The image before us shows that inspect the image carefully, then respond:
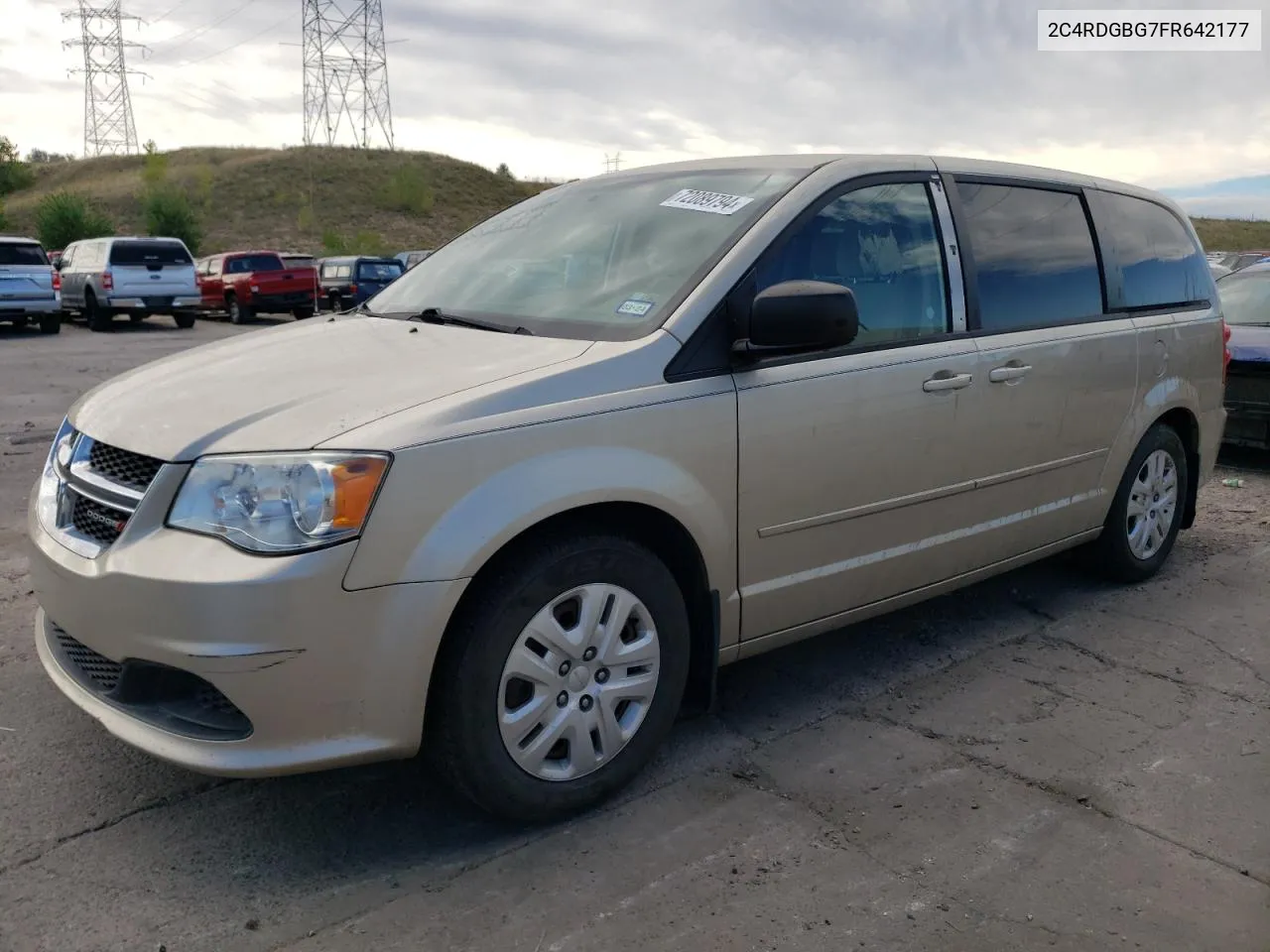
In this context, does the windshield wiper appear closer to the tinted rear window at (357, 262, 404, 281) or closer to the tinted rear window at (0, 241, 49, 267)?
the tinted rear window at (0, 241, 49, 267)

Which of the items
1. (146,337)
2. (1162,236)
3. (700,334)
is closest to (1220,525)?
(1162,236)

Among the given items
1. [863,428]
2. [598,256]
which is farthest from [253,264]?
[863,428]

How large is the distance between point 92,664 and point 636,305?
1739mm

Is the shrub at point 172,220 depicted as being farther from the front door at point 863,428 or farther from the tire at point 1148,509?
the front door at point 863,428

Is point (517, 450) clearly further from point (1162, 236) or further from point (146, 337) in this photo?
point (146, 337)

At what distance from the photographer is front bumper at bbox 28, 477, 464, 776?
7.89ft

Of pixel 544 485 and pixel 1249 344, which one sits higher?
pixel 1249 344

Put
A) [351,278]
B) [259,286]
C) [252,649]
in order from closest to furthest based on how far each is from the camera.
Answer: [252,649] < [259,286] < [351,278]

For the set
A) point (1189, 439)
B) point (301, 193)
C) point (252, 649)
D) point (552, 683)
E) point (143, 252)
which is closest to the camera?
point (252, 649)

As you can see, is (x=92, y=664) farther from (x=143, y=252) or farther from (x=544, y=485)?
(x=143, y=252)

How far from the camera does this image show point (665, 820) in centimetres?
292

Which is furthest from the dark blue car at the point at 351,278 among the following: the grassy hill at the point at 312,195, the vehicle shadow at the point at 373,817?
the grassy hill at the point at 312,195

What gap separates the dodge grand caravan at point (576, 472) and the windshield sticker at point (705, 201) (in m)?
0.01

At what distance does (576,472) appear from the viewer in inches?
108
